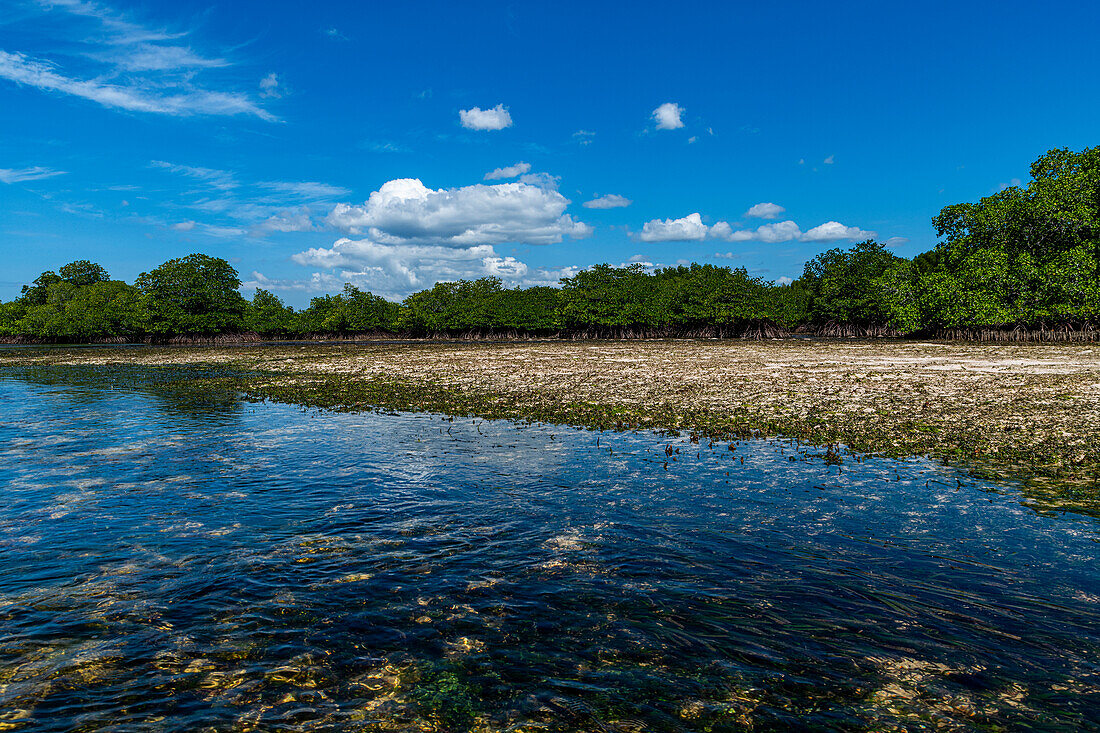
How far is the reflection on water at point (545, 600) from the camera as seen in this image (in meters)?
6.02

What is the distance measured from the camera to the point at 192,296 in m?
122

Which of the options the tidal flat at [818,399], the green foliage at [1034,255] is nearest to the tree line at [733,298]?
the green foliage at [1034,255]

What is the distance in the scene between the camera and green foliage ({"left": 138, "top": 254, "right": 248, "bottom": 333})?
119m

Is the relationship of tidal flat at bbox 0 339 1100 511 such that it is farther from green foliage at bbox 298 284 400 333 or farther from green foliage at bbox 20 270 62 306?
green foliage at bbox 20 270 62 306

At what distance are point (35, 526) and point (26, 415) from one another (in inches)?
809

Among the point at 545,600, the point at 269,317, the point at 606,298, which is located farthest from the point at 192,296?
the point at 545,600

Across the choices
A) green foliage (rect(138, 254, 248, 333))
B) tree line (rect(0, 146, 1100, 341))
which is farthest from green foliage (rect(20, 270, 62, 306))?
green foliage (rect(138, 254, 248, 333))

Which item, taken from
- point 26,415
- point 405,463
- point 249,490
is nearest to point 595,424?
point 405,463

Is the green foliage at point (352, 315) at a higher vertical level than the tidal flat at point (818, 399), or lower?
higher

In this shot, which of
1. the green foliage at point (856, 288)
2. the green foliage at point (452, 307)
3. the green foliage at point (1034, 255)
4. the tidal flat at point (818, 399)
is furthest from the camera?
the green foliage at point (452, 307)

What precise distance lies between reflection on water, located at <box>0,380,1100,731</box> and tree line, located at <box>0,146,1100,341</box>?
75.1 meters

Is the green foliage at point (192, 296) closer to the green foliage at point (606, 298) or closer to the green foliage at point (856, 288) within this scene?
the green foliage at point (606, 298)

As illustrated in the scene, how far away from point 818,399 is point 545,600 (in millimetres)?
21299

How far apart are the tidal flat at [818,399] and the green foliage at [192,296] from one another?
87368mm
